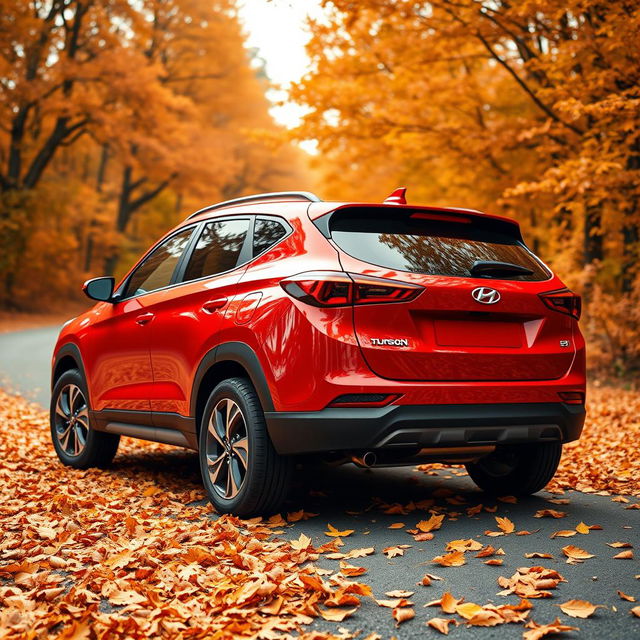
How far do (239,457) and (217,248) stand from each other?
151 cm

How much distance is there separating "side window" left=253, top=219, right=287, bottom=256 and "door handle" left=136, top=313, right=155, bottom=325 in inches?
47.1

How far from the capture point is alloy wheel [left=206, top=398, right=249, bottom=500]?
498 cm

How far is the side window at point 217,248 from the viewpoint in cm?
549

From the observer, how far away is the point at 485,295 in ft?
15.3

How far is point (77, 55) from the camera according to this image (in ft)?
94.4

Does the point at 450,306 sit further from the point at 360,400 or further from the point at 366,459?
the point at 366,459

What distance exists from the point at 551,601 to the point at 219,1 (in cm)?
3683

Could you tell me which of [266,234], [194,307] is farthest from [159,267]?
[266,234]

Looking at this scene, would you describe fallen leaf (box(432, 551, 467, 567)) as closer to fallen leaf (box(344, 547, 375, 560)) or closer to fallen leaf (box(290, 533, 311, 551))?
fallen leaf (box(344, 547, 375, 560))

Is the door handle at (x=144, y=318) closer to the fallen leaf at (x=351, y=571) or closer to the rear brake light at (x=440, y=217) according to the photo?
the rear brake light at (x=440, y=217)

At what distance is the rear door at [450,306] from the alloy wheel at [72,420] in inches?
134

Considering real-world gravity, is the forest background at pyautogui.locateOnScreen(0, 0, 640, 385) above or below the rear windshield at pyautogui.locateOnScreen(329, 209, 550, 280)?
above

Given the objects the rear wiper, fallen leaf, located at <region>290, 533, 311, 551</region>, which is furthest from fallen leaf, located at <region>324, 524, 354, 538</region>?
the rear wiper

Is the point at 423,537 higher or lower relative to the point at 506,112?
lower
